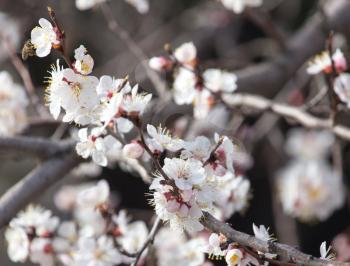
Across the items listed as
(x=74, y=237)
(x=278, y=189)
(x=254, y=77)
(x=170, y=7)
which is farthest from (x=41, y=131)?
(x=74, y=237)

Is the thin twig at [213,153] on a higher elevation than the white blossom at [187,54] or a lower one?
lower

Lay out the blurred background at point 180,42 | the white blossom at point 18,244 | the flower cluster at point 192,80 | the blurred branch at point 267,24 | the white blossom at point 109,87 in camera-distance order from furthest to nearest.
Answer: the blurred background at point 180,42, the blurred branch at point 267,24, the flower cluster at point 192,80, the white blossom at point 18,244, the white blossom at point 109,87

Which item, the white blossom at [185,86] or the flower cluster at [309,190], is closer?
the white blossom at [185,86]

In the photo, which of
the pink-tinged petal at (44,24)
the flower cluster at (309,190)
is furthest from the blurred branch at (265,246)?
the flower cluster at (309,190)

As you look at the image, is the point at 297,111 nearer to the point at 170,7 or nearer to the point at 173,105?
the point at 173,105

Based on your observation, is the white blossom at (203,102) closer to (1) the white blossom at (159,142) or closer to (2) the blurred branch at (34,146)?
(2) the blurred branch at (34,146)
